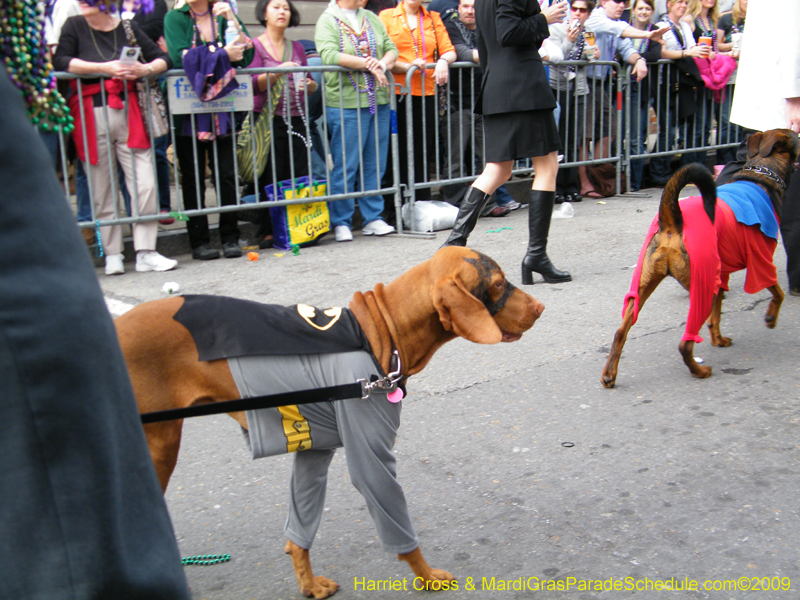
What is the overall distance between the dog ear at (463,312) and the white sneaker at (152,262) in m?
4.59

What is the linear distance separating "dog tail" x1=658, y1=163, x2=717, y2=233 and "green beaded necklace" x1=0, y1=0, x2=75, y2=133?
9.42 feet

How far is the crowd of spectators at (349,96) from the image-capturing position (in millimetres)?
6176

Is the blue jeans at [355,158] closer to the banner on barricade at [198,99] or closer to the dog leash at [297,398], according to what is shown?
the banner on barricade at [198,99]

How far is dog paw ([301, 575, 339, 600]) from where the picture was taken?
2406mm

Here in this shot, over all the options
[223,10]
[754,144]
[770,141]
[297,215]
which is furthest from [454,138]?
[770,141]

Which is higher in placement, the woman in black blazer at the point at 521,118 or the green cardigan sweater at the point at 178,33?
the green cardigan sweater at the point at 178,33

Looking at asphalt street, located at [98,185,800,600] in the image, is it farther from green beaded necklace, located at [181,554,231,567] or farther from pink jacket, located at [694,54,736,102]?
pink jacket, located at [694,54,736,102]

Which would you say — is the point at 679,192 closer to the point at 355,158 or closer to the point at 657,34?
the point at 355,158

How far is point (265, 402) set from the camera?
2.05 m

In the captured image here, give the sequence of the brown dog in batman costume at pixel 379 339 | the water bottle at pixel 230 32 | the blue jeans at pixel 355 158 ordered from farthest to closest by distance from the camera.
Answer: the blue jeans at pixel 355 158, the water bottle at pixel 230 32, the brown dog in batman costume at pixel 379 339

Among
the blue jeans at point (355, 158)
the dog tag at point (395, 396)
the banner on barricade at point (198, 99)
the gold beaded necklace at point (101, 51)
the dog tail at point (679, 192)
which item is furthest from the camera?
the blue jeans at point (355, 158)

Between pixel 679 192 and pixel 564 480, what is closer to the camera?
pixel 564 480

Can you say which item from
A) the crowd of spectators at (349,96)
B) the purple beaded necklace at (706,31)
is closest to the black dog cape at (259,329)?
the crowd of spectators at (349,96)

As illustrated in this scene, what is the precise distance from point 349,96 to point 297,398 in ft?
18.6
